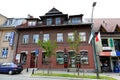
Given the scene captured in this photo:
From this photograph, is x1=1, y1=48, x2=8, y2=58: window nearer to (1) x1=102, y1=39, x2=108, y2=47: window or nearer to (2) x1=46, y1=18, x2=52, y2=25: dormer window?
(2) x1=46, y1=18, x2=52, y2=25: dormer window

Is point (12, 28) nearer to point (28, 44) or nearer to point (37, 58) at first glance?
point (28, 44)

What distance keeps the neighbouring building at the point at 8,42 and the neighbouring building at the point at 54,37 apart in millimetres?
903

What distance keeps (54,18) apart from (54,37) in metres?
3.66

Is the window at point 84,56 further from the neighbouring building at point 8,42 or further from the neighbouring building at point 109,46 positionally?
the neighbouring building at point 8,42

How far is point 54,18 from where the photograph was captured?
25766 mm

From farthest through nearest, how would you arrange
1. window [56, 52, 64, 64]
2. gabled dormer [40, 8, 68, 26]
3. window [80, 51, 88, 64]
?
gabled dormer [40, 8, 68, 26]
window [56, 52, 64, 64]
window [80, 51, 88, 64]

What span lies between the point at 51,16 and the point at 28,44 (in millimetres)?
6491

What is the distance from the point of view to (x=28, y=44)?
25141 millimetres

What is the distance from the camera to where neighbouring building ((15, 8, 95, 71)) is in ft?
74.9

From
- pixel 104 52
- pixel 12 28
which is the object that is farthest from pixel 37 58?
pixel 104 52

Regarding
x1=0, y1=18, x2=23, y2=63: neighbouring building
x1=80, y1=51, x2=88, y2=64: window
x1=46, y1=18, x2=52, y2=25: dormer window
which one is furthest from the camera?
x1=46, y1=18, x2=52, y2=25: dormer window

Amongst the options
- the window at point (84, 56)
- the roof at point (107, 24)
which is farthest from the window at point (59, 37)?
the roof at point (107, 24)

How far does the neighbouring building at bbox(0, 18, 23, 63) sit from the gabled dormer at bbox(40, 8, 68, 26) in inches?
214

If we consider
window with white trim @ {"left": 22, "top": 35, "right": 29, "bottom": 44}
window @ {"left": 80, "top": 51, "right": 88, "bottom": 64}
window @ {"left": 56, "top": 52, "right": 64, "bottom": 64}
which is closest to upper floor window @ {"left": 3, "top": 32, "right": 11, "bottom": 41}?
window with white trim @ {"left": 22, "top": 35, "right": 29, "bottom": 44}
